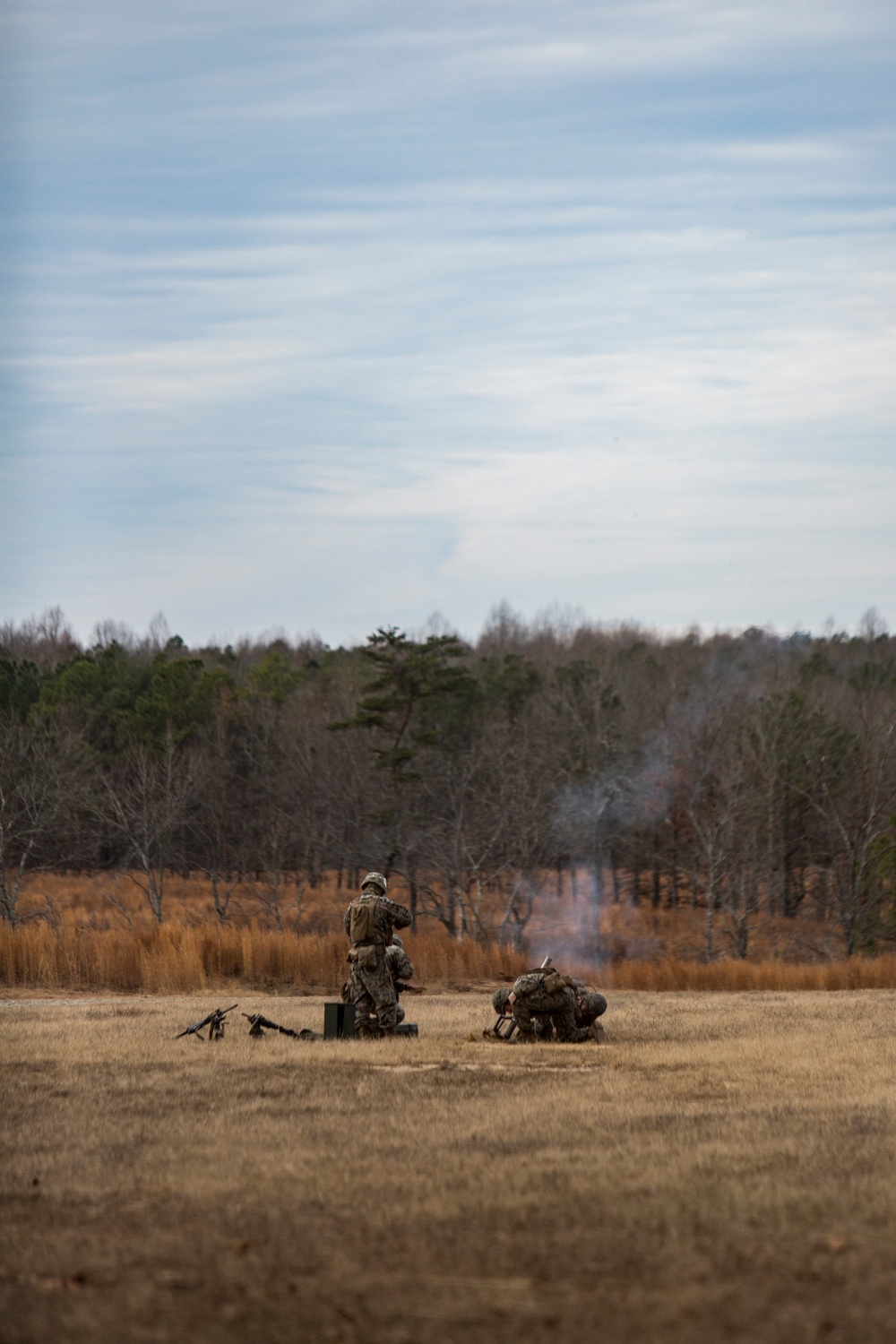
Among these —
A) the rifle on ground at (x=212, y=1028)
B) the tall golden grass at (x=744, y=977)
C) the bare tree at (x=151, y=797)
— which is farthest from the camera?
the bare tree at (x=151, y=797)

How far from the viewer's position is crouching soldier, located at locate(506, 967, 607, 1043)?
45.8 feet

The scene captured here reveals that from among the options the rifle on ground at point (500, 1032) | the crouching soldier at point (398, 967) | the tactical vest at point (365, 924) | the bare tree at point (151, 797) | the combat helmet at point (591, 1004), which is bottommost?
the rifle on ground at point (500, 1032)

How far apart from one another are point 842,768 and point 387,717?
1429 centimetres

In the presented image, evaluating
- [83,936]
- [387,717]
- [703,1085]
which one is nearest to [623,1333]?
[703,1085]

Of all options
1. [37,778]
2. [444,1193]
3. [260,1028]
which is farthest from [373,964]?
[37,778]

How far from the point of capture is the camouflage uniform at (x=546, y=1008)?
13945 millimetres

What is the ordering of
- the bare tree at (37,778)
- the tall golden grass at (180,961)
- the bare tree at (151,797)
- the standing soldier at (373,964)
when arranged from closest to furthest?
the standing soldier at (373,964), the tall golden grass at (180,961), the bare tree at (37,778), the bare tree at (151,797)

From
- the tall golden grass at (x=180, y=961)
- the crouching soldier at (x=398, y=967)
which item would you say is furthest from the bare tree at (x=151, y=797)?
the crouching soldier at (x=398, y=967)

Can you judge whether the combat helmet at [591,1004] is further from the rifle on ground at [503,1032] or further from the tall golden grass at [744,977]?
the tall golden grass at [744,977]

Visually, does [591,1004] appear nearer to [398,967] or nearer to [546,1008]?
[546,1008]

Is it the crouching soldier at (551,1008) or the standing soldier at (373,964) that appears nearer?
the crouching soldier at (551,1008)

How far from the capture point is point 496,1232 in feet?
21.4

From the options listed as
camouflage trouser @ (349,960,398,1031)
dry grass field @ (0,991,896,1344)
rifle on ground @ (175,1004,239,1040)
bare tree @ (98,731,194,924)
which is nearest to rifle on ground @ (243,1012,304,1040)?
rifle on ground @ (175,1004,239,1040)

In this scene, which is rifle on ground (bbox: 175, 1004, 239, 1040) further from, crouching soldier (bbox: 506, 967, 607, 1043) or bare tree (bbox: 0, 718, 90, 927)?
bare tree (bbox: 0, 718, 90, 927)
